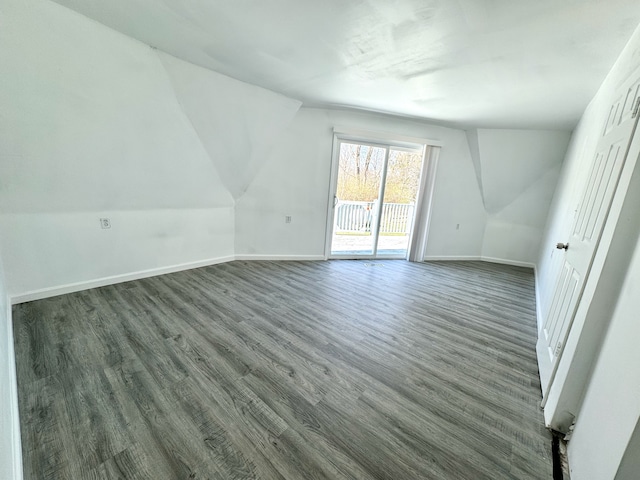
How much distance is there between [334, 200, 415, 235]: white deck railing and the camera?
4508 millimetres

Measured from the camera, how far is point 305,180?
4000mm

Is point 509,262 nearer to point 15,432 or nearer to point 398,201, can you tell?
point 398,201

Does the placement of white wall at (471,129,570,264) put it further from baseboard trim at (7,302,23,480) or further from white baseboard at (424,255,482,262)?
baseboard trim at (7,302,23,480)

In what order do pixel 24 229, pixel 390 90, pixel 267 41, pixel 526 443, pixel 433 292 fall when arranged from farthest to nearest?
pixel 433 292 → pixel 390 90 → pixel 24 229 → pixel 267 41 → pixel 526 443

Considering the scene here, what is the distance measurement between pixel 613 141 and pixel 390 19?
1509 mm

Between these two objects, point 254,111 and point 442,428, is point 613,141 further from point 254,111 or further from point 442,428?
point 254,111

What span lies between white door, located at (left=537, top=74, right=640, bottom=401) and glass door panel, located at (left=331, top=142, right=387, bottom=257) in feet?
9.10

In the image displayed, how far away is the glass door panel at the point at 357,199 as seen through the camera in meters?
4.21

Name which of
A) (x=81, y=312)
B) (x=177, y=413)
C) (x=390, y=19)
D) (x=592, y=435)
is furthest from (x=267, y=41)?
(x=592, y=435)

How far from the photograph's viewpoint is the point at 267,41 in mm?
1942

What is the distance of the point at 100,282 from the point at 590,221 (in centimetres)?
434

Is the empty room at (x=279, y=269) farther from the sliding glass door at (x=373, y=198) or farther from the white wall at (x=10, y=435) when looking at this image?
the sliding glass door at (x=373, y=198)

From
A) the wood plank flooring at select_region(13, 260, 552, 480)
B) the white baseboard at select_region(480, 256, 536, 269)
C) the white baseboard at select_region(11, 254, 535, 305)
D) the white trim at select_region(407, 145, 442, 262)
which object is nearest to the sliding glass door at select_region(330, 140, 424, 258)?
the white trim at select_region(407, 145, 442, 262)

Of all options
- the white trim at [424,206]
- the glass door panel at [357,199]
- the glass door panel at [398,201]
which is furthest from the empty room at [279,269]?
the glass door panel at [398,201]
